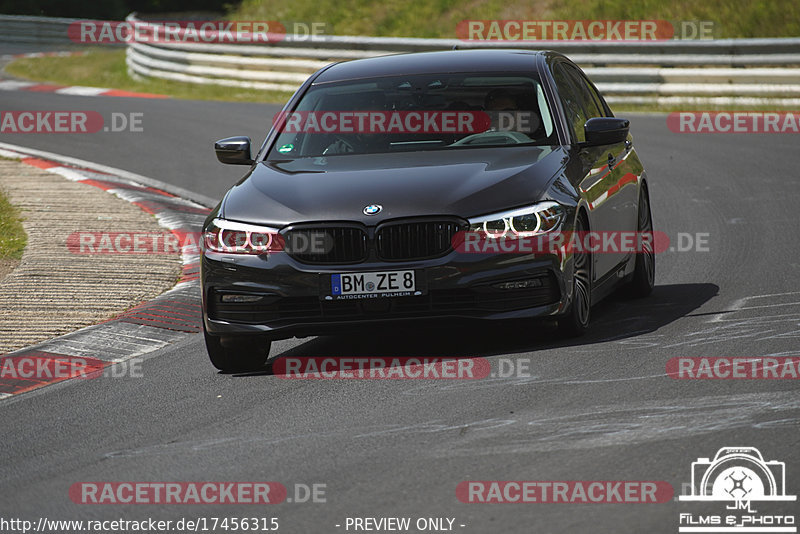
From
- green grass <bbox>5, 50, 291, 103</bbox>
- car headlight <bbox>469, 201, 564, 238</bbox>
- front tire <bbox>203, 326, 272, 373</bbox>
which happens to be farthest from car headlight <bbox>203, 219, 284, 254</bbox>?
green grass <bbox>5, 50, 291, 103</bbox>

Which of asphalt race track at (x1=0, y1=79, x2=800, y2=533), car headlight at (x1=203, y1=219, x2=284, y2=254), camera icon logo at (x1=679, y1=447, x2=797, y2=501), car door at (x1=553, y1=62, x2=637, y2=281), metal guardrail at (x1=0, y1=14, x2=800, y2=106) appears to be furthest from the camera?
metal guardrail at (x1=0, y1=14, x2=800, y2=106)

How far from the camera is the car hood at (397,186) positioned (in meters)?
6.88

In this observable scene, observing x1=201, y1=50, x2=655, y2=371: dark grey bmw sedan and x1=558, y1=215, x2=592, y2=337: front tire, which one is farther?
x1=558, y1=215, x2=592, y2=337: front tire

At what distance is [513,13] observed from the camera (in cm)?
2755

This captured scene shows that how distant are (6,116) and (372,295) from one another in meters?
17.5

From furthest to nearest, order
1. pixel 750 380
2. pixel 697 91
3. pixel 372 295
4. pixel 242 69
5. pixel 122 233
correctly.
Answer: pixel 242 69 < pixel 697 91 < pixel 122 233 < pixel 372 295 < pixel 750 380

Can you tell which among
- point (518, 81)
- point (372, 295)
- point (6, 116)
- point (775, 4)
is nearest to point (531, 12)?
point (775, 4)

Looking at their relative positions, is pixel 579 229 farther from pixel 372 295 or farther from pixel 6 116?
pixel 6 116

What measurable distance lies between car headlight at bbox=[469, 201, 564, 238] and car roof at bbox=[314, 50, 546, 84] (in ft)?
5.56

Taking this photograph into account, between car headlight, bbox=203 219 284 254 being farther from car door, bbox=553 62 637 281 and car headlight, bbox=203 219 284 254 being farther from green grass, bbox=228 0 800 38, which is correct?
green grass, bbox=228 0 800 38

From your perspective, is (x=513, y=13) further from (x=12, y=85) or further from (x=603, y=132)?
(x=603, y=132)

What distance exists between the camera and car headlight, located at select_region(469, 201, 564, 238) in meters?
6.81

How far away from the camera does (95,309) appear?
30.0 ft

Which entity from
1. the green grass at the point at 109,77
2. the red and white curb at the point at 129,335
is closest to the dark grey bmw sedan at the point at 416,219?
the red and white curb at the point at 129,335
